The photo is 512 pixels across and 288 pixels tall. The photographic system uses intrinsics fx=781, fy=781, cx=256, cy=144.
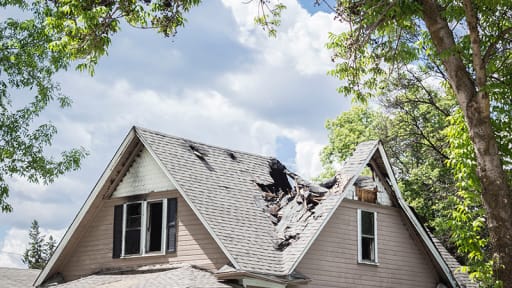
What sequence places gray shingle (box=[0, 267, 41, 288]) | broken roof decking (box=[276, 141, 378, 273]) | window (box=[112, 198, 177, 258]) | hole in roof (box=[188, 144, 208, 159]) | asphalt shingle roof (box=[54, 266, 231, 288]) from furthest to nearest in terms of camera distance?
gray shingle (box=[0, 267, 41, 288])
hole in roof (box=[188, 144, 208, 159])
window (box=[112, 198, 177, 258])
broken roof decking (box=[276, 141, 378, 273])
asphalt shingle roof (box=[54, 266, 231, 288])

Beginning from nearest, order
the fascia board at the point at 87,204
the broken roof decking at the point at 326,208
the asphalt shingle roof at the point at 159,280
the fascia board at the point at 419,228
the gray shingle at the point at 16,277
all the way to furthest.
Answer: the asphalt shingle roof at the point at 159,280 < the broken roof decking at the point at 326,208 < the fascia board at the point at 87,204 < the fascia board at the point at 419,228 < the gray shingle at the point at 16,277

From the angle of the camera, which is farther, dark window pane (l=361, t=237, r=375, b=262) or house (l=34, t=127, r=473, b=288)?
dark window pane (l=361, t=237, r=375, b=262)

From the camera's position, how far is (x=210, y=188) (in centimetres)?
2086

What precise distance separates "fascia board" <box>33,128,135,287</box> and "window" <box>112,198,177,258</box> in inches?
30.6

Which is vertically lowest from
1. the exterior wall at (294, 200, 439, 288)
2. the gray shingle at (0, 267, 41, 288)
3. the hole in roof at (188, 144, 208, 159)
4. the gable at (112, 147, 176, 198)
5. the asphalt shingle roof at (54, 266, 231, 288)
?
the gray shingle at (0, 267, 41, 288)

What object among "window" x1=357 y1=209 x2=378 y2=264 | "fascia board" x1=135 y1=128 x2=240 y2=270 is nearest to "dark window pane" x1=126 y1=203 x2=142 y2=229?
"fascia board" x1=135 y1=128 x2=240 y2=270

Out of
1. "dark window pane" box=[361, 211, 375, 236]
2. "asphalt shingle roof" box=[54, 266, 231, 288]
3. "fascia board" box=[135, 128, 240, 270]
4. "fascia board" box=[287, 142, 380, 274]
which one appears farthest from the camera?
"dark window pane" box=[361, 211, 375, 236]

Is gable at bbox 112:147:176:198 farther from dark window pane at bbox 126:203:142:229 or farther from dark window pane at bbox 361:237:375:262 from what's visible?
dark window pane at bbox 361:237:375:262

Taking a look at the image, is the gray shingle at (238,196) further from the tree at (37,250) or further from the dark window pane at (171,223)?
the tree at (37,250)

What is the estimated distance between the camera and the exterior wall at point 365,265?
Result: 2023 centimetres

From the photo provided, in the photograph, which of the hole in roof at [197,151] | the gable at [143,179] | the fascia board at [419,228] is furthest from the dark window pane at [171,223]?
the fascia board at [419,228]

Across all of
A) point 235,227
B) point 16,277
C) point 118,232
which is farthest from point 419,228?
point 16,277

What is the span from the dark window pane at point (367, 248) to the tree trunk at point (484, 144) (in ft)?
22.3

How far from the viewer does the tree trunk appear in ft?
49.2
